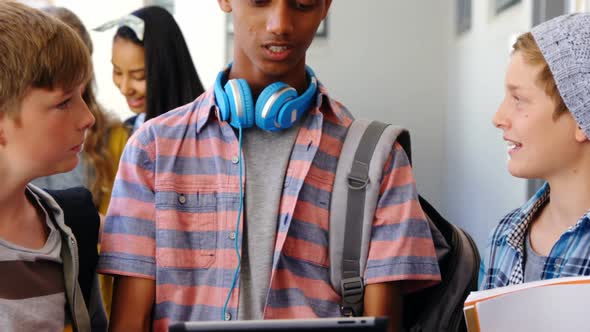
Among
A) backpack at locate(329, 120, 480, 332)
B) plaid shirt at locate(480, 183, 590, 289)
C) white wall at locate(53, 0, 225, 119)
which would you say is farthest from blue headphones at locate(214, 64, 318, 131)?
white wall at locate(53, 0, 225, 119)

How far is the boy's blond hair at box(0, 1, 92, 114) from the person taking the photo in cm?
141

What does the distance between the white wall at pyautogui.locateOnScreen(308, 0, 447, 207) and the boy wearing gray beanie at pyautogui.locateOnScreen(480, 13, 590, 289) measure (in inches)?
149

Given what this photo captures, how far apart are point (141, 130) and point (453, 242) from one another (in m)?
0.77

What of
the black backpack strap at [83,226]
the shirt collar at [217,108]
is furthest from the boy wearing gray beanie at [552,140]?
the black backpack strap at [83,226]

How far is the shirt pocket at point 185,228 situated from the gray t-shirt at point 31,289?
201 mm

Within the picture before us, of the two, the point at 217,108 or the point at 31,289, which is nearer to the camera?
the point at 31,289

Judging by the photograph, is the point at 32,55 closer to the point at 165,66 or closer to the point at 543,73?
the point at 543,73

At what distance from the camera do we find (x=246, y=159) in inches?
62.1

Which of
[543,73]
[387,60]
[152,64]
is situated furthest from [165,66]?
[387,60]

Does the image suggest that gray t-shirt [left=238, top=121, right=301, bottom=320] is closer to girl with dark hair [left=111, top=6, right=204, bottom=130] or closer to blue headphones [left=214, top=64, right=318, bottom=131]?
blue headphones [left=214, top=64, right=318, bottom=131]

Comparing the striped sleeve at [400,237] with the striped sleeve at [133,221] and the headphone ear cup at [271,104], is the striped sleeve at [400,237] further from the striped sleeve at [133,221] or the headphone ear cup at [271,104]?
the striped sleeve at [133,221]

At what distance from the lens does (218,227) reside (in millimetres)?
1522

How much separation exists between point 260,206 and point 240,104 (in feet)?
0.71

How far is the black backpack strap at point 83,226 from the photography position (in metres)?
1.53
